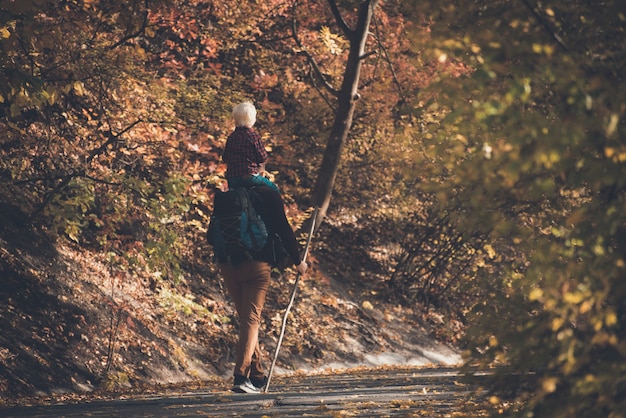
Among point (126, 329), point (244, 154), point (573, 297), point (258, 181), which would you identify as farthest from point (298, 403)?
point (573, 297)

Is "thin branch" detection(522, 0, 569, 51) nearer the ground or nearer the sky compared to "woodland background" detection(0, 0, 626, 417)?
nearer the sky

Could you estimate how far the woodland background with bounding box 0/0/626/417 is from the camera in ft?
15.7

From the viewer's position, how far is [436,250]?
79.4 ft

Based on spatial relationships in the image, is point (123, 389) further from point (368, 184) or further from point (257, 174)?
point (368, 184)

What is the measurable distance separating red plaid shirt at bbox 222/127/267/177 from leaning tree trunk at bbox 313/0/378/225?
7855 mm

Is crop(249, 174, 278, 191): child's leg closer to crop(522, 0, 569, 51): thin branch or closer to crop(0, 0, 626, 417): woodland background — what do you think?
crop(0, 0, 626, 417): woodland background

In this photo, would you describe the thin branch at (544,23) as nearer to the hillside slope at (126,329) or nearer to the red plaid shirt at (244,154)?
the red plaid shirt at (244,154)

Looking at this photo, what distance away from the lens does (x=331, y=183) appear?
17922 millimetres

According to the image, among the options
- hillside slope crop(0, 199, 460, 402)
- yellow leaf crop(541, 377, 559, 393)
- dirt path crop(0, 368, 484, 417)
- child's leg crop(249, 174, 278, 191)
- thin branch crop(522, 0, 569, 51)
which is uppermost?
thin branch crop(522, 0, 569, 51)

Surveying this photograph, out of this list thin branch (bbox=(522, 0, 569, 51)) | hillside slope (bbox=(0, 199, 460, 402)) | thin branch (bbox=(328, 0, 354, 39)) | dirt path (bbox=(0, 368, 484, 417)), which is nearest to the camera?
thin branch (bbox=(522, 0, 569, 51))

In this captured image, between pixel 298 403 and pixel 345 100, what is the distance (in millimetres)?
8640

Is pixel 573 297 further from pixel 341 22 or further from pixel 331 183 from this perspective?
pixel 341 22

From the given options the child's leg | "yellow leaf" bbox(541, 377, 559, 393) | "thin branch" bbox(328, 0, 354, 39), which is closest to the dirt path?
the child's leg

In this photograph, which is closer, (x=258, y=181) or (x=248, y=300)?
(x=258, y=181)
